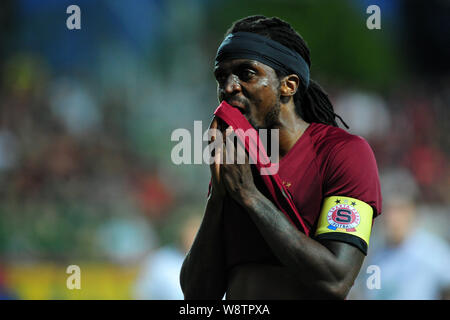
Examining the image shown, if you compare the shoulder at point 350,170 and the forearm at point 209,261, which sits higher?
the shoulder at point 350,170

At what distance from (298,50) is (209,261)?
3.44 feet

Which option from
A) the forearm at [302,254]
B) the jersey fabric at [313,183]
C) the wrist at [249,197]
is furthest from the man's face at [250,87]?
the forearm at [302,254]

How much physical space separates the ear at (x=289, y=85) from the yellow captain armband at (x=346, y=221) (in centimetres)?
54

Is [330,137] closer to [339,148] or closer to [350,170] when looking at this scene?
[339,148]

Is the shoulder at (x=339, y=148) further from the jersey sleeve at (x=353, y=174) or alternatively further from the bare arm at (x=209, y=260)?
the bare arm at (x=209, y=260)

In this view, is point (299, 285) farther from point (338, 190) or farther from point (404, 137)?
point (404, 137)

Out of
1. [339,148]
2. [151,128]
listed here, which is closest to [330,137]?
[339,148]

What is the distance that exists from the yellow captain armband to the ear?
54 centimetres

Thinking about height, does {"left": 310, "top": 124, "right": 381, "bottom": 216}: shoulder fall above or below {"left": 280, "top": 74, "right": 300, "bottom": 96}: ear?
below

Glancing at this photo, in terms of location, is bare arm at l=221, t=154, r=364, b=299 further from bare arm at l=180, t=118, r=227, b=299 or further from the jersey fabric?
bare arm at l=180, t=118, r=227, b=299

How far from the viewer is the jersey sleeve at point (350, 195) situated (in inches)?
104

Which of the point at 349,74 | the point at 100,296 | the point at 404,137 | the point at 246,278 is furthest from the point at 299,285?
the point at 349,74

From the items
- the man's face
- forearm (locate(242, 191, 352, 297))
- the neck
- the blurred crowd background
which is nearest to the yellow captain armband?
forearm (locate(242, 191, 352, 297))

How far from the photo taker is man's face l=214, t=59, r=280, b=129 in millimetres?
2803
